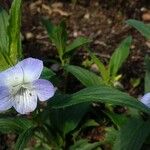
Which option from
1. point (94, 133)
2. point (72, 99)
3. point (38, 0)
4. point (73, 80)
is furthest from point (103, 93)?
point (38, 0)

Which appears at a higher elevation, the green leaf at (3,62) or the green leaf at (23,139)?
the green leaf at (3,62)

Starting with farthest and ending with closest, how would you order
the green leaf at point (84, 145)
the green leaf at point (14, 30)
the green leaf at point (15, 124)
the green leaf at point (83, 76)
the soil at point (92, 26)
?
the soil at point (92, 26), the green leaf at point (84, 145), the green leaf at point (83, 76), the green leaf at point (15, 124), the green leaf at point (14, 30)

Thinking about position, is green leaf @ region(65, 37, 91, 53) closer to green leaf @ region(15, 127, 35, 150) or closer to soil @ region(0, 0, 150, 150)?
soil @ region(0, 0, 150, 150)

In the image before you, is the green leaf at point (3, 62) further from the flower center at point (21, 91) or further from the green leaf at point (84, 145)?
the green leaf at point (84, 145)

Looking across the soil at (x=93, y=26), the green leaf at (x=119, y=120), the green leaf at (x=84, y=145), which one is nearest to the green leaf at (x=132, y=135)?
the green leaf at (x=119, y=120)

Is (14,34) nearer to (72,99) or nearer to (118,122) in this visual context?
(72,99)

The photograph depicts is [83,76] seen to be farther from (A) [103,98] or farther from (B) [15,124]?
(A) [103,98]

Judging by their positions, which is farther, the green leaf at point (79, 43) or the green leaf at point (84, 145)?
the green leaf at point (79, 43)
